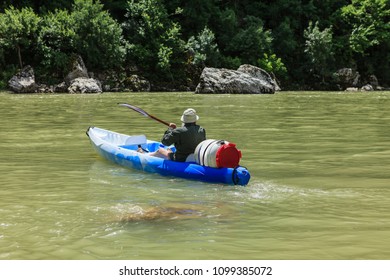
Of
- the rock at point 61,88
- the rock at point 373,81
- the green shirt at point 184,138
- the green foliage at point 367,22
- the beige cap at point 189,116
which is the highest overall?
the green foliage at point 367,22

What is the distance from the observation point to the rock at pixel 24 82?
31.9 m

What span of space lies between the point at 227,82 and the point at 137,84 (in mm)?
6938

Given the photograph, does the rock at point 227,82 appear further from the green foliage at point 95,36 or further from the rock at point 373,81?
the rock at point 373,81

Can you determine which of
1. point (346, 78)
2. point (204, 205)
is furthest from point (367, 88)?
point (204, 205)

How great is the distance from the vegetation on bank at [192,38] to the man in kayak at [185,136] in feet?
90.3

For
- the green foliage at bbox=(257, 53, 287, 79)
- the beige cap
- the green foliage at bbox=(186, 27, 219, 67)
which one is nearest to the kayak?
the beige cap

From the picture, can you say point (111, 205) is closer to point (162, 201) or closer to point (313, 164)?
point (162, 201)

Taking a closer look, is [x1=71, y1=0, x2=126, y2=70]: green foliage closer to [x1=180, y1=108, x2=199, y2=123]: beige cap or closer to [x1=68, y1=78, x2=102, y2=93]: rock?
[x1=68, y1=78, x2=102, y2=93]: rock

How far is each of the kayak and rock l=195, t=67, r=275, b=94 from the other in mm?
21965

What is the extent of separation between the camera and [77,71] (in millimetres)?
33719

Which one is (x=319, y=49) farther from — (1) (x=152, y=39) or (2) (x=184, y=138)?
(2) (x=184, y=138)

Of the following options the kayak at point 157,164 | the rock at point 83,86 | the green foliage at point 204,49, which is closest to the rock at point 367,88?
the green foliage at point 204,49

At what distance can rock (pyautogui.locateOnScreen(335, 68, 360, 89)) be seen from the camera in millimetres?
42875
